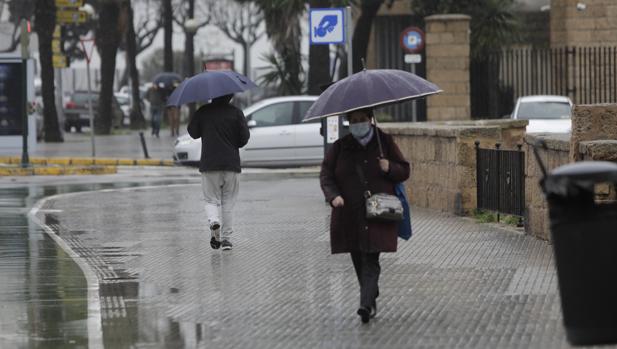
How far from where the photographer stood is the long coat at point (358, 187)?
9.81 metres

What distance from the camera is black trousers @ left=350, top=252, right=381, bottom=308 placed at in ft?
32.0

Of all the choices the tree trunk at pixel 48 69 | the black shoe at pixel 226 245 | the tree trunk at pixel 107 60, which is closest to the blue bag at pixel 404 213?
the black shoe at pixel 226 245

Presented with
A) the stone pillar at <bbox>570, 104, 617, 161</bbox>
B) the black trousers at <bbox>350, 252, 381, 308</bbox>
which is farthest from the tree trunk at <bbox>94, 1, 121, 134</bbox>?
the black trousers at <bbox>350, 252, 381, 308</bbox>

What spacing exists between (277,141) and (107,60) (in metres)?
22.1

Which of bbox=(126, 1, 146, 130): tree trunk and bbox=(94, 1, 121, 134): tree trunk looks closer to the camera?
bbox=(94, 1, 121, 134): tree trunk

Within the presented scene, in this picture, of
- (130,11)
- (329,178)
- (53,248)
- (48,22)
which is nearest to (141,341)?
(329,178)

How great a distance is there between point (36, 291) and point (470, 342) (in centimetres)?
404

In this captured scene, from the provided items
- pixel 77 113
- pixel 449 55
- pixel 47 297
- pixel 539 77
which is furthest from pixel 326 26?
pixel 77 113

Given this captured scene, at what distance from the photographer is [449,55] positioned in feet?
101

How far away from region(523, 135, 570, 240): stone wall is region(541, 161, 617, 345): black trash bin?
6.61 meters

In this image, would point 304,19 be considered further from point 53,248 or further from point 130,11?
point 53,248

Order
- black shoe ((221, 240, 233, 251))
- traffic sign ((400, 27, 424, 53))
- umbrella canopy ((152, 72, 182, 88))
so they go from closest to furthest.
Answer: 1. black shoe ((221, 240, 233, 251))
2. traffic sign ((400, 27, 424, 53))
3. umbrella canopy ((152, 72, 182, 88))

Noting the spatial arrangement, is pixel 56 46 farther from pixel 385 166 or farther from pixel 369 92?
pixel 385 166

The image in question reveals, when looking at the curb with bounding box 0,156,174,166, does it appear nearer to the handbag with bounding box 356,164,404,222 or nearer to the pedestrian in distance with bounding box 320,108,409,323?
the pedestrian in distance with bounding box 320,108,409,323
